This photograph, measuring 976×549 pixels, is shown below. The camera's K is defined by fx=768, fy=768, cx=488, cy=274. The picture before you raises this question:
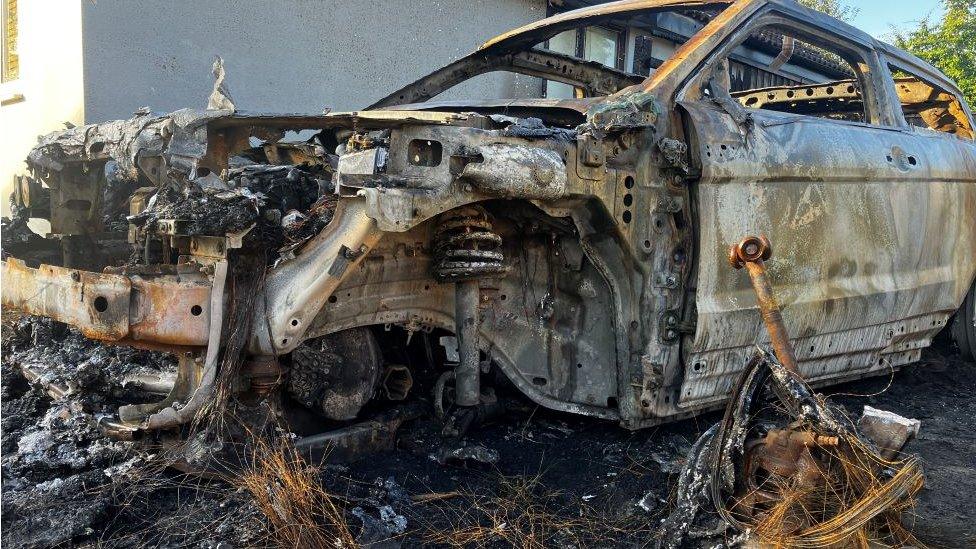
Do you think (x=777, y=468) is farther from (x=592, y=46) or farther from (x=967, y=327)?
→ (x=592, y=46)

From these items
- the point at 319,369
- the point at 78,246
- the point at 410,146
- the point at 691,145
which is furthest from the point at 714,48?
the point at 78,246

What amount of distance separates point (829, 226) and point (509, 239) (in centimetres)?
155

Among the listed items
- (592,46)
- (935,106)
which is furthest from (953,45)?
(935,106)

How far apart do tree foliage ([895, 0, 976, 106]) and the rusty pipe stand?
14804 millimetres

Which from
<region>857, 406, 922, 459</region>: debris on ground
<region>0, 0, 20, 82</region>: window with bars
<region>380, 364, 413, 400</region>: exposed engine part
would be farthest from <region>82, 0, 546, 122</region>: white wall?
<region>857, 406, 922, 459</region>: debris on ground

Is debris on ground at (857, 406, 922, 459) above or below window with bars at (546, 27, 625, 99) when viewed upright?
below

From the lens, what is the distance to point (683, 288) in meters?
3.27

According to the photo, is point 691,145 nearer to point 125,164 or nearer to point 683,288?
point 683,288

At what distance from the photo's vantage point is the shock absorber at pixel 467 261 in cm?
297

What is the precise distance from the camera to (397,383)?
132 inches

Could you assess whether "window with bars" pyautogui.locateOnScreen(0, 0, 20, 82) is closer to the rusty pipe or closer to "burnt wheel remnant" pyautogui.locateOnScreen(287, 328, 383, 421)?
"burnt wheel remnant" pyautogui.locateOnScreen(287, 328, 383, 421)

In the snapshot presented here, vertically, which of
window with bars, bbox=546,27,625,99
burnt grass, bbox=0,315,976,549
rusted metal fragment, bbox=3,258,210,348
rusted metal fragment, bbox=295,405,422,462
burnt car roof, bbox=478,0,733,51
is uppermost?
window with bars, bbox=546,27,625,99

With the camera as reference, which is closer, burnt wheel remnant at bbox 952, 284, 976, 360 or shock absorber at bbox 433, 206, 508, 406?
shock absorber at bbox 433, 206, 508, 406

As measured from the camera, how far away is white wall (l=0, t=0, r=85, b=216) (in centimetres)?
579
